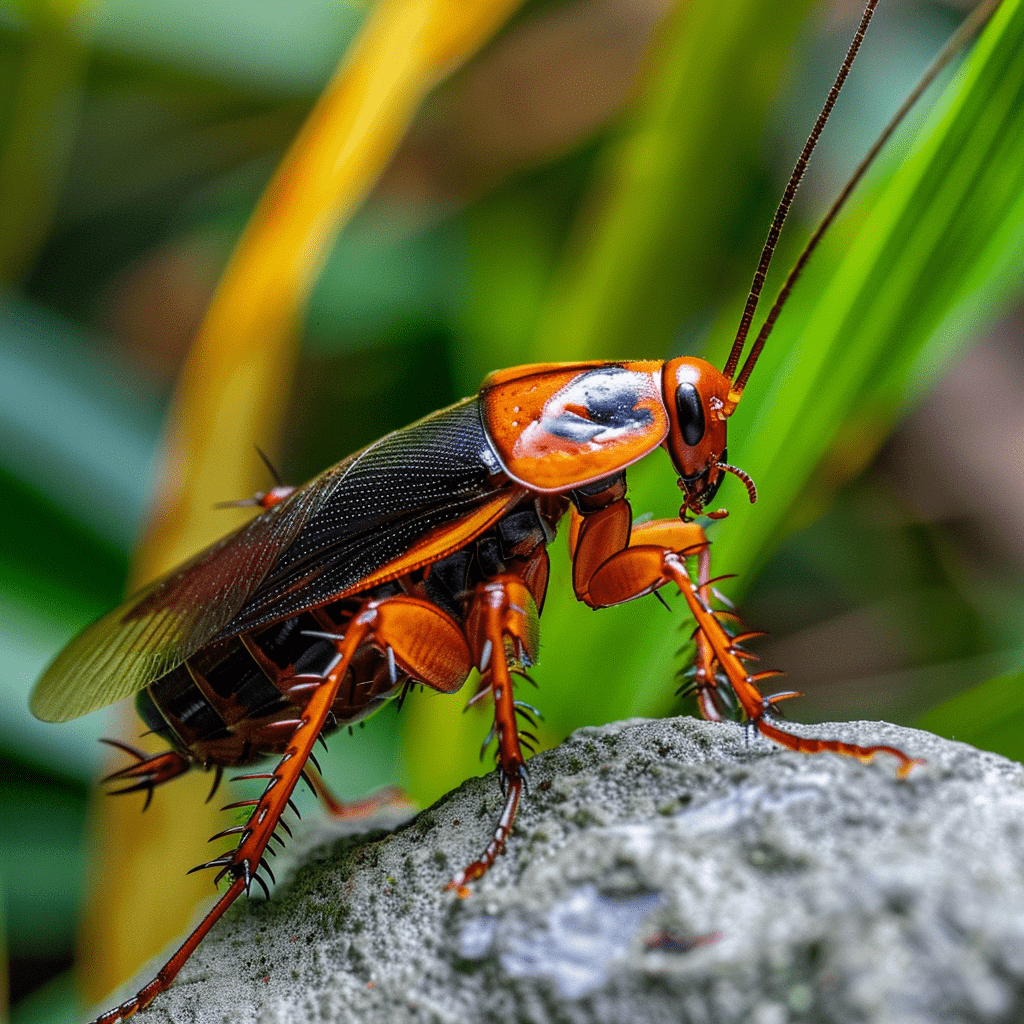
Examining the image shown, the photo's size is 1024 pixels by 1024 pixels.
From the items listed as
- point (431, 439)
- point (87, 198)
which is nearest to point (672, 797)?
point (431, 439)

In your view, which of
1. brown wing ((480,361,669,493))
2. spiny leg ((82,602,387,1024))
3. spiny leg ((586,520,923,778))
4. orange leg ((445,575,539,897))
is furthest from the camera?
brown wing ((480,361,669,493))

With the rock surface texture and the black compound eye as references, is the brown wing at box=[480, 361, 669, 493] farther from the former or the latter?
the rock surface texture

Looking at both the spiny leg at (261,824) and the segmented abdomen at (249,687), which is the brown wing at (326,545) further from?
the spiny leg at (261,824)

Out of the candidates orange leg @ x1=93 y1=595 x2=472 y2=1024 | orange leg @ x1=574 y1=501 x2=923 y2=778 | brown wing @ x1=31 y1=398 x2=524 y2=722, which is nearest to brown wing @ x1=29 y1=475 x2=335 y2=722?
brown wing @ x1=31 y1=398 x2=524 y2=722

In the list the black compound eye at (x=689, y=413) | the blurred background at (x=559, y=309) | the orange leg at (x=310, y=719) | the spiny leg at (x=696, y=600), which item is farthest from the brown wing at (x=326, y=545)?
the blurred background at (x=559, y=309)

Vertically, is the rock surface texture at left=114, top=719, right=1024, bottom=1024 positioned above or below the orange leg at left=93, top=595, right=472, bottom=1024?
below

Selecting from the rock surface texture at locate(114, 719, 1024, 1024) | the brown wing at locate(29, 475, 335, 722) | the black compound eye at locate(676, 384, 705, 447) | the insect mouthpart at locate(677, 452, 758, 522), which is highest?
the brown wing at locate(29, 475, 335, 722)
